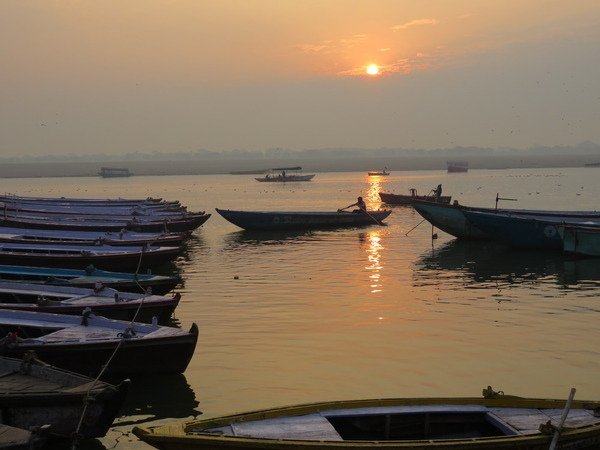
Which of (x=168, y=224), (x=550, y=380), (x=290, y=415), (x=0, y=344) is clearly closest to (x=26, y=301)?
(x=0, y=344)

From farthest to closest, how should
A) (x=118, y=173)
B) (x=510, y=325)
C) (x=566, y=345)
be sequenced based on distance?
(x=118, y=173), (x=510, y=325), (x=566, y=345)

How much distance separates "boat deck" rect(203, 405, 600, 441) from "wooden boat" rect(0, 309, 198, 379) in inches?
169

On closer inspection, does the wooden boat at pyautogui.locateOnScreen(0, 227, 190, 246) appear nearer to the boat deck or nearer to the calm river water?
the calm river water

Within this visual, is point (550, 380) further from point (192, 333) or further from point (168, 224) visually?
point (168, 224)

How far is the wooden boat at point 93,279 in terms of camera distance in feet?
69.8

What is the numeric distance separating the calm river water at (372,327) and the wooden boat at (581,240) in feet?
1.98

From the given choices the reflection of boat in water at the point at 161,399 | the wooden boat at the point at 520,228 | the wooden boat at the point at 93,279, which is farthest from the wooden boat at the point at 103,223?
the reflection of boat in water at the point at 161,399

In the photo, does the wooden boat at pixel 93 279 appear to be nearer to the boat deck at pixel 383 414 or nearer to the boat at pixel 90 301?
the boat at pixel 90 301

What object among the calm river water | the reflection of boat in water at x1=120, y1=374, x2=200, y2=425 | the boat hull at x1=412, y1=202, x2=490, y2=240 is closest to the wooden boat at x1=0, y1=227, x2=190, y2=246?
the calm river water

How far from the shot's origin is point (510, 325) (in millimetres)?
20953

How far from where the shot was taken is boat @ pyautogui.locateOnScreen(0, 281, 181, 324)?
690 inches

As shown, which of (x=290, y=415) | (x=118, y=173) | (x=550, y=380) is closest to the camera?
(x=290, y=415)

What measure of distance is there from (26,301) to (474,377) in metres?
11.0

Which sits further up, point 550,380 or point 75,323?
point 75,323
